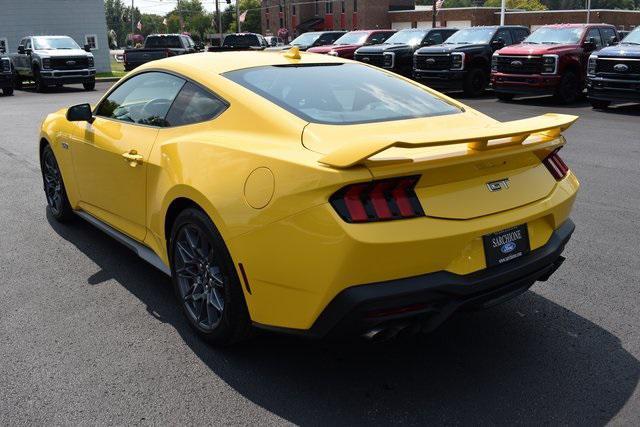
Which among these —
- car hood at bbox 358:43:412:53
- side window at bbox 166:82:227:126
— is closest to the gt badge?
side window at bbox 166:82:227:126

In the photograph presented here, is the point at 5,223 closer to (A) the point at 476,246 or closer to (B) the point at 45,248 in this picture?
(B) the point at 45,248

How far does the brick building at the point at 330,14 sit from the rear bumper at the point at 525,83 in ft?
197

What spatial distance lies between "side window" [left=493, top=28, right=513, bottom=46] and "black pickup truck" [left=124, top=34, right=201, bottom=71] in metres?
12.5

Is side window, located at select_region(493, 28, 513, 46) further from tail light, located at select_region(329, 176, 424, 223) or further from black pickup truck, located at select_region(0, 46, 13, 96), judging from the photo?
tail light, located at select_region(329, 176, 424, 223)

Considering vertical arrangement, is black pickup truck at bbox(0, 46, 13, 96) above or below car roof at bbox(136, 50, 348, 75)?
below

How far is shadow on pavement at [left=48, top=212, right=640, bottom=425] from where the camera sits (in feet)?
9.98

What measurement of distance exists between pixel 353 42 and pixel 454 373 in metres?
22.5

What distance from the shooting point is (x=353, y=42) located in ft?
81.0

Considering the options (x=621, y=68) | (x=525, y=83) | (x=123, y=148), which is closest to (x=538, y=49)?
(x=525, y=83)

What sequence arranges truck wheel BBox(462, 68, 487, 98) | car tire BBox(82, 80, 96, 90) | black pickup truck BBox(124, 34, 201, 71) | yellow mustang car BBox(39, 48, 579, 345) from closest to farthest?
yellow mustang car BBox(39, 48, 579, 345) < truck wheel BBox(462, 68, 487, 98) < car tire BBox(82, 80, 96, 90) < black pickup truck BBox(124, 34, 201, 71)

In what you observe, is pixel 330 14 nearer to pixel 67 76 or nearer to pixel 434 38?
pixel 67 76

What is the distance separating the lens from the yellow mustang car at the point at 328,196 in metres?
2.81

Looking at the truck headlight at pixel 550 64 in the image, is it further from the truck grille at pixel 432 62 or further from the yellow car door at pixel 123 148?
the yellow car door at pixel 123 148

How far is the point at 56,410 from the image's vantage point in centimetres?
311
